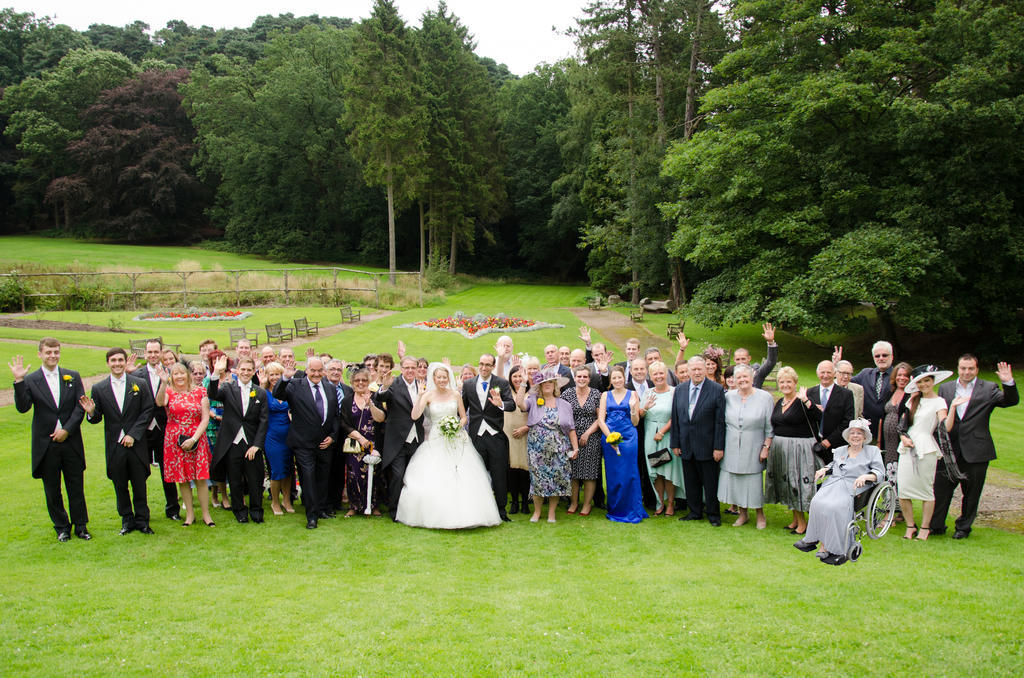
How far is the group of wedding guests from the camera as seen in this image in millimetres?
6902

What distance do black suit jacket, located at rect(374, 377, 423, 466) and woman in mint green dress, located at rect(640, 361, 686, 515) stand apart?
2.68 meters

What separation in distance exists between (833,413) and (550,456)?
10.0 ft

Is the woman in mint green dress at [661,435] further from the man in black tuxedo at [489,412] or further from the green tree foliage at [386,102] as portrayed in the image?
the green tree foliage at [386,102]

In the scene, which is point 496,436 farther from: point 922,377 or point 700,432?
point 922,377

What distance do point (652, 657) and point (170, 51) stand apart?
91497mm

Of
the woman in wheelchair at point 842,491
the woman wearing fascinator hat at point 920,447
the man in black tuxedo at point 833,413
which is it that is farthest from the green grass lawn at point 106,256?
the woman wearing fascinator hat at point 920,447

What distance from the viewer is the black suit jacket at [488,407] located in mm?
7648

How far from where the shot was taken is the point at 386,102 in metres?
41.0

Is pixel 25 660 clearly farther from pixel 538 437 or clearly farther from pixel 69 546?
pixel 538 437

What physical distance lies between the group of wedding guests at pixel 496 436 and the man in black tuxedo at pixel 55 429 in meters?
0.02

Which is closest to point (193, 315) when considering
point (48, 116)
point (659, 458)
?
point (659, 458)

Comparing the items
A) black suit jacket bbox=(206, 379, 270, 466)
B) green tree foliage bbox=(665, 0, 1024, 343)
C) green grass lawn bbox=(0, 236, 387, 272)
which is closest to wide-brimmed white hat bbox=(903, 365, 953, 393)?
black suit jacket bbox=(206, 379, 270, 466)

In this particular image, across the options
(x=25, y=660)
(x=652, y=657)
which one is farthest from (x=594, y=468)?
(x=25, y=660)

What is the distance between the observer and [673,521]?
773 centimetres
